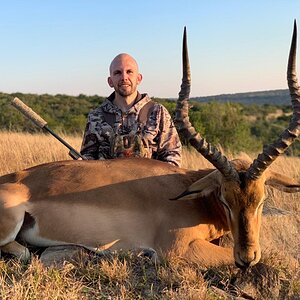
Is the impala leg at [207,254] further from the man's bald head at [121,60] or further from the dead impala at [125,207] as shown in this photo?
the man's bald head at [121,60]

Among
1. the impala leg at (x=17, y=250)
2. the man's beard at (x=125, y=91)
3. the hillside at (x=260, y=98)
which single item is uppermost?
the man's beard at (x=125, y=91)

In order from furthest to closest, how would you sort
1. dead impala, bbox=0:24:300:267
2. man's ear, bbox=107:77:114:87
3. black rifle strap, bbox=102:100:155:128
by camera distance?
man's ear, bbox=107:77:114:87 < black rifle strap, bbox=102:100:155:128 < dead impala, bbox=0:24:300:267

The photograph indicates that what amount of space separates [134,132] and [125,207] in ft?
7.36

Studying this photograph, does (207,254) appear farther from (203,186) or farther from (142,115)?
(142,115)

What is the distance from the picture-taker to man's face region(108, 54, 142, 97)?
25.5 feet

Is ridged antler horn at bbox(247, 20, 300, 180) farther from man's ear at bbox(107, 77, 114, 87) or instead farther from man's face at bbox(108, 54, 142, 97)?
man's ear at bbox(107, 77, 114, 87)

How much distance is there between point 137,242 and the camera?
18.3 ft

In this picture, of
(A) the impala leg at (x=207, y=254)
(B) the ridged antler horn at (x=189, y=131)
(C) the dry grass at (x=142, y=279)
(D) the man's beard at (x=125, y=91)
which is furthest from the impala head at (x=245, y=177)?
(D) the man's beard at (x=125, y=91)

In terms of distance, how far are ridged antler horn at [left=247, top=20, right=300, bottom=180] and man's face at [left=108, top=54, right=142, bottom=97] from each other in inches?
130

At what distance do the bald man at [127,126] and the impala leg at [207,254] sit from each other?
2.51 m

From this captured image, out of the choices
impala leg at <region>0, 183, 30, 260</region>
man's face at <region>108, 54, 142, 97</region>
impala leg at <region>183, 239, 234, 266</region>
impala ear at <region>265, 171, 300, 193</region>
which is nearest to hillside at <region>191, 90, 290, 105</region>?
man's face at <region>108, 54, 142, 97</region>

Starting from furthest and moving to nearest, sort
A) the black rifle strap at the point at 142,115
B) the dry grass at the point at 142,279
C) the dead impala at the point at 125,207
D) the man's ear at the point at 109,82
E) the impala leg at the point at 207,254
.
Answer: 1. the man's ear at the point at 109,82
2. the black rifle strap at the point at 142,115
3. the dead impala at the point at 125,207
4. the impala leg at the point at 207,254
5. the dry grass at the point at 142,279

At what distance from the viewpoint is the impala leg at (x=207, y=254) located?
5195 mm

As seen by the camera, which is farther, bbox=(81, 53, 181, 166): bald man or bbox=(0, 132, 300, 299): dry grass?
bbox=(81, 53, 181, 166): bald man
